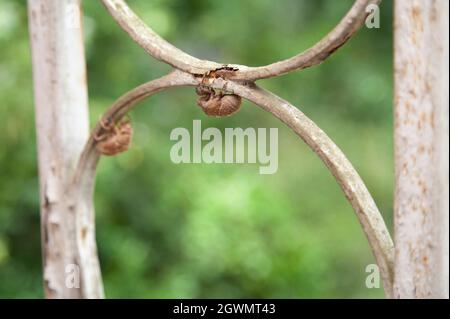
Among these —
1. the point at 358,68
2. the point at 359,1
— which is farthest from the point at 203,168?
the point at 359,1

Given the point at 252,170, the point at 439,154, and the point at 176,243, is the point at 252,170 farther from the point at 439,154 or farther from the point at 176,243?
the point at 439,154

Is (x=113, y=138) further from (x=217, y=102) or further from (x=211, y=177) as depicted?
(x=211, y=177)

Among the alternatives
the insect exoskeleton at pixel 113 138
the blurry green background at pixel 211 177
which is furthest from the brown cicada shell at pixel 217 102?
the blurry green background at pixel 211 177

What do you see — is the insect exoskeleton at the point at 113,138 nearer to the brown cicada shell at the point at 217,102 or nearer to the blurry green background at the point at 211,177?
the brown cicada shell at the point at 217,102

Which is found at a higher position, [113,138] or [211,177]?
[211,177]

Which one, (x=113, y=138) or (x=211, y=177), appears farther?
(x=211, y=177)

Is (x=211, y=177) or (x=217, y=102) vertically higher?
(x=211, y=177)

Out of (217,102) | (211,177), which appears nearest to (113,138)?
(217,102)

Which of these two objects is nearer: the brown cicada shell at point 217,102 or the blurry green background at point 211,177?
the brown cicada shell at point 217,102
